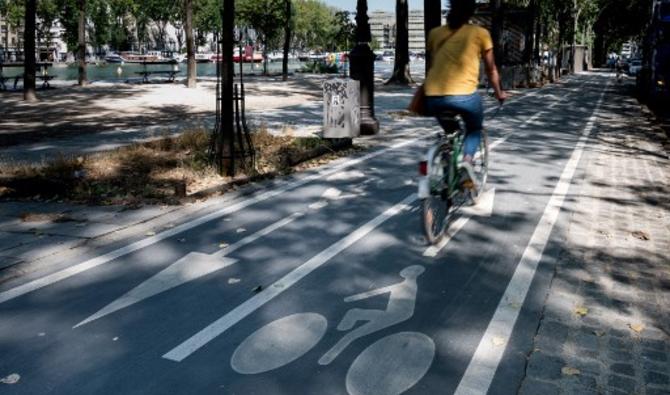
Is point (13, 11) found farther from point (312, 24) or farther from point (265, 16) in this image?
point (312, 24)

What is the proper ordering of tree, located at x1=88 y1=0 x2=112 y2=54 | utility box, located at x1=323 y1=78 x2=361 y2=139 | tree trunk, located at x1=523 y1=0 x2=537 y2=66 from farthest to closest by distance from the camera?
1. tree, located at x1=88 y1=0 x2=112 y2=54
2. tree trunk, located at x1=523 y1=0 x2=537 y2=66
3. utility box, located at x1=323 y1=78 x2=361 y2=139

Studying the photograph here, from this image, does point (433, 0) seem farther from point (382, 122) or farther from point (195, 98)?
point (195, 98)

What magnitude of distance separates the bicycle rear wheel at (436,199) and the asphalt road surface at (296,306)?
0.17 metres

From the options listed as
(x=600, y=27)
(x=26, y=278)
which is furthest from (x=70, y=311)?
(x=600, y=27)

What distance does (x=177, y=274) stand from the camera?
5.29m

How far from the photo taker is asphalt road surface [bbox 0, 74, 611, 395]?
3.61m

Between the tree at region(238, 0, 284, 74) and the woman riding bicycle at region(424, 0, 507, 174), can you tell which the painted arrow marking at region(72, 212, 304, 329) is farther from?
the tree at region(238, 0, 284, 74)

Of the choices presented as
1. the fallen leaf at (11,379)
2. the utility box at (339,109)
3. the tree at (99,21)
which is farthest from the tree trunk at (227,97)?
the tree at (99,21)

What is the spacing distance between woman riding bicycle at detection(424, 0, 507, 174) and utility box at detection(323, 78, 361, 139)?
5.86m

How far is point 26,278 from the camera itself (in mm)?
5211

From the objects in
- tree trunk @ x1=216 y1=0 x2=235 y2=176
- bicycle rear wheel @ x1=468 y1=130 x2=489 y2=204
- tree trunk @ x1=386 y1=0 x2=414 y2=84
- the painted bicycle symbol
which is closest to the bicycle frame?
bicycle rear wheel @ x1=468 y1=130 x2=489 y2=204

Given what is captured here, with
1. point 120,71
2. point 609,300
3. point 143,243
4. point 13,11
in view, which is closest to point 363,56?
point 143,243

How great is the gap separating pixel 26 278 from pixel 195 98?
63.7ft

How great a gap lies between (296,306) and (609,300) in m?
2.29
